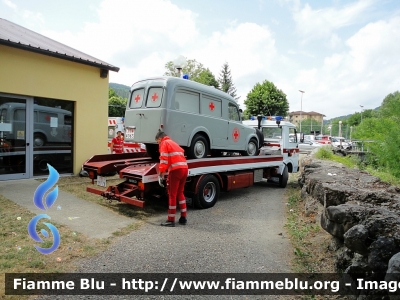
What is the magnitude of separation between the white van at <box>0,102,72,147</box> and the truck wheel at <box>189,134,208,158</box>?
5612 mm

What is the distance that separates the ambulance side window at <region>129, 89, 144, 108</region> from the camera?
7.41m

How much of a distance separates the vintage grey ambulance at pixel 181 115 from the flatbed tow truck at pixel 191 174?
522mm

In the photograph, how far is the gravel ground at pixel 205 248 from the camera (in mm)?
4059

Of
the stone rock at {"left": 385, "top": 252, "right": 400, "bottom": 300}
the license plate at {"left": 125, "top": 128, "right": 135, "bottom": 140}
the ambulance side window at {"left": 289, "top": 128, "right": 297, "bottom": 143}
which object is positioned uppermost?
the ambulance side window at {"left": 289, "top": 128, "right": 297, "bottom": 143}

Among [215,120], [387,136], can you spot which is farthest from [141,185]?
[387,136]

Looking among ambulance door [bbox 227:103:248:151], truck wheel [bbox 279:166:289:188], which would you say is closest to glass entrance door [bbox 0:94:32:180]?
ambulance door [bbox 227:103:248:151]

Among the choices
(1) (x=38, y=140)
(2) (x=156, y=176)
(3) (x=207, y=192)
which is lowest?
(3) (x=207, y=192)

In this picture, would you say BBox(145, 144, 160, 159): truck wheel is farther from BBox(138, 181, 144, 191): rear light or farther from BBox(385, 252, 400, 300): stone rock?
BBox(385, 252, 400, 300): stone rock

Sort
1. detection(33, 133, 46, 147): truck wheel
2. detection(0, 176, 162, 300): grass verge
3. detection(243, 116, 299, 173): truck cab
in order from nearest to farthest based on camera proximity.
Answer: detection(0, 176, 162, 300): grass verge < detection(33, 133, 46, 147): truck wheel < detection(243, 116, 299, 173): truck cab

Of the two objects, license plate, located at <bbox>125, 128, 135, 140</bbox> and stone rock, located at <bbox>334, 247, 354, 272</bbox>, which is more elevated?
license plate, located at <bbox>125, 128, 135, 140</bbox>

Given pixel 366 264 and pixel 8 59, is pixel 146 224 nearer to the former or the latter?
pixel 366 264

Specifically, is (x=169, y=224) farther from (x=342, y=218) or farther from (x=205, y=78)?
(x=205, y=78)

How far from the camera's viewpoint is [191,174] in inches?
271

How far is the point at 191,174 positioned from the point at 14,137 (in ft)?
20.2
